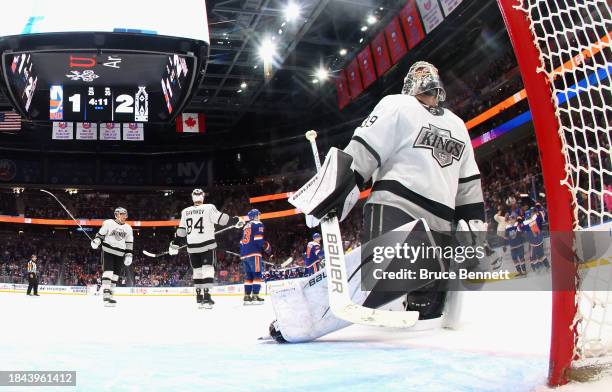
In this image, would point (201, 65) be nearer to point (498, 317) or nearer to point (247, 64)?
point (498, 317)

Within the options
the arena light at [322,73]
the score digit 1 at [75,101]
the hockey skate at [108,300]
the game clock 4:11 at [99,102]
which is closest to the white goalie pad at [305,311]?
the hockey skate at [108,300]

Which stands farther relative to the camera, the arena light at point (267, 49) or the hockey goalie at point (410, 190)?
the arena light at point (267, 49)

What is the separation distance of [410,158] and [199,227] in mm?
5042

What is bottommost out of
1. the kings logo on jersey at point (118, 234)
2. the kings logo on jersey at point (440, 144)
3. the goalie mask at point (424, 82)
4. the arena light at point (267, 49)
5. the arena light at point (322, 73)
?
the kings logo on jersey at point (440, 144)

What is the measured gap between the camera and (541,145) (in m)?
1.48

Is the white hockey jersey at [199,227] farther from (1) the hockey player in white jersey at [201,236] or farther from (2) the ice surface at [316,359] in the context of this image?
(2) the ice surface at [316,359]

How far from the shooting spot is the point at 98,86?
973 centimetres

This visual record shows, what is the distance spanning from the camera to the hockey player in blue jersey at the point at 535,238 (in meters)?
7.75

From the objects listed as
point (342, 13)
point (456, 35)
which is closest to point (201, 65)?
point (342, 13)

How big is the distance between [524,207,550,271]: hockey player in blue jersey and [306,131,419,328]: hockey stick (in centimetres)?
620

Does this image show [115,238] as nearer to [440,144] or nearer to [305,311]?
[305,311]

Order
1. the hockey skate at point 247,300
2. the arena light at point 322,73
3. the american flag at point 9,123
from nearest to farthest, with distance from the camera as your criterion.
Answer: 1. the hockey skate at point 247,300
2. the arena light at point 322,73
3. the american flag at point 9,123

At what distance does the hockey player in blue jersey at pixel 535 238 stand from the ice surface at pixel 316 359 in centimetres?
474

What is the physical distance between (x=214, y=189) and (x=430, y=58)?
14483 mm
